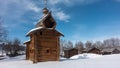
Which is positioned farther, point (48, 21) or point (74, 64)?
point (48, 21)

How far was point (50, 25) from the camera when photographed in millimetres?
28719

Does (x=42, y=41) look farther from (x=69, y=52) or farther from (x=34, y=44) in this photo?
(x=69, y=52)

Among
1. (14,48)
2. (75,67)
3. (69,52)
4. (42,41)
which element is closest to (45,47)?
(42,41)

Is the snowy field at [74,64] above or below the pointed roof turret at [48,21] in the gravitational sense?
below

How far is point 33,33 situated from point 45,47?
2.74 metres

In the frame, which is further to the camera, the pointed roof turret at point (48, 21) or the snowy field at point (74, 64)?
the pointed roof turret at point (48, 21)

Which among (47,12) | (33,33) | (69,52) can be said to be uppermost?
(47,12)

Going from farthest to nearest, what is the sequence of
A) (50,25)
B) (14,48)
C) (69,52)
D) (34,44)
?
(14,48) < (69,52) < (50,25) < (34,44)

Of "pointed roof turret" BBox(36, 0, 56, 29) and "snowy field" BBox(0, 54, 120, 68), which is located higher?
"pointed roof turret" BBox(36, 0, 56, 29)

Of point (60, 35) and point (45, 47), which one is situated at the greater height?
point (60, 35)

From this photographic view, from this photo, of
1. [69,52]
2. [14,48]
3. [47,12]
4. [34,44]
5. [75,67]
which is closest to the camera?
[75,67]

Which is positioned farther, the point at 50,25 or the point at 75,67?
the point at 50,25

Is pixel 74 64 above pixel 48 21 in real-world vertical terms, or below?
below

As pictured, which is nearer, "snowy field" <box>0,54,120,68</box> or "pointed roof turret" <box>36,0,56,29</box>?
"snowy field" <box>0,54,120,68</box>
